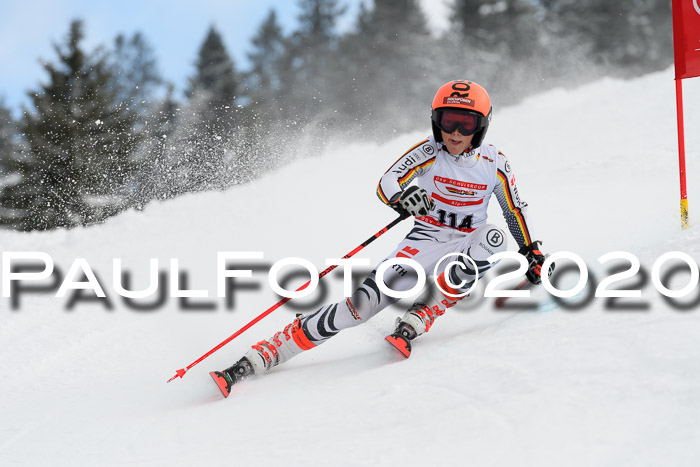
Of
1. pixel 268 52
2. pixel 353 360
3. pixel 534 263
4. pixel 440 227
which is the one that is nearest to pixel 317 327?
pixel 353 360

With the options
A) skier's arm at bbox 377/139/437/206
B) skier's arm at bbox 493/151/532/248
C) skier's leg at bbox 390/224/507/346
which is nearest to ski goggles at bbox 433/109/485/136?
skier's arm at bbox 377/139/437/206

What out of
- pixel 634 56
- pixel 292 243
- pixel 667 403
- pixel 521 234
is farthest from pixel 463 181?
pixel 634 56

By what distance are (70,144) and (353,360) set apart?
12634 mm

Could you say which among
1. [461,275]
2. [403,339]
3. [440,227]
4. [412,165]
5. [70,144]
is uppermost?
[70,144]

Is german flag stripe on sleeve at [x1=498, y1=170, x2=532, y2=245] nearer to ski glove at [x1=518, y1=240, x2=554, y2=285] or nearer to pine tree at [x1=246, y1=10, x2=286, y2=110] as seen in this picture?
ski glove at [x1=518, y1=240, x2=554, y2=285]

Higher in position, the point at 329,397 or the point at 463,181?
the point at 463,181

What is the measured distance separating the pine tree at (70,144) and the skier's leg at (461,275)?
35.7 ft

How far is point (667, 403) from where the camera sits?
2.08 meters

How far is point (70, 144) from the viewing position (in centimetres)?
1420

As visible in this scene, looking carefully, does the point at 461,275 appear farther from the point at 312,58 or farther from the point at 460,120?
the point at 312,58

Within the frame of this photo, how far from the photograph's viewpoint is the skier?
146 inches

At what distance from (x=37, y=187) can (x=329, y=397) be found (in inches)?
542

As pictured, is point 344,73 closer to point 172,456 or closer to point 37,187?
point 37,187

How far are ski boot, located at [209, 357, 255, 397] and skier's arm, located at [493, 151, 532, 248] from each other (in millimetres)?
1949
